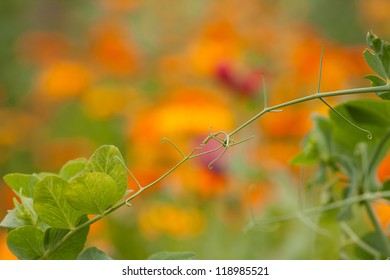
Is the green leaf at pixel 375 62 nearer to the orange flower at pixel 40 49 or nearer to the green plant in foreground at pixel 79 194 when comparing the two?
the green plant in foreground at pixel 79 194

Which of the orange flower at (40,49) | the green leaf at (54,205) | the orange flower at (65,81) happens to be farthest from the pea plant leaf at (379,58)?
the orange flower at (40,49)

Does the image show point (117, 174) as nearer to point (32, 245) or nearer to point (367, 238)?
point (32, 245)

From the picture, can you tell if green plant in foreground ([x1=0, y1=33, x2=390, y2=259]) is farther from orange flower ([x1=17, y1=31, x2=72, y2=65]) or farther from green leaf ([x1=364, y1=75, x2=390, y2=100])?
orange flower ([x1=17, y1=31, x2=72, y2=65])

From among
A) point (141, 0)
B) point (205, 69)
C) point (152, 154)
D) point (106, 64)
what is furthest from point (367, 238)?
point (141, 0)

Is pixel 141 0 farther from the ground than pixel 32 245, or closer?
farther from the ground

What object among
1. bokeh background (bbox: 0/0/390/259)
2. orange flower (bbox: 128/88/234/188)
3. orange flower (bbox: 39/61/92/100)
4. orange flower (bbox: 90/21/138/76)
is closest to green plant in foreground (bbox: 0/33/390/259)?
bokeh background (bbox: 0/0/390/259)

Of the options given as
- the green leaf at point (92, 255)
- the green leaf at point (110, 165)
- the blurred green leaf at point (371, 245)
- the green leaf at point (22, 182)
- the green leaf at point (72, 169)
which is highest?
the blurred green leaf at point (371, 245)
